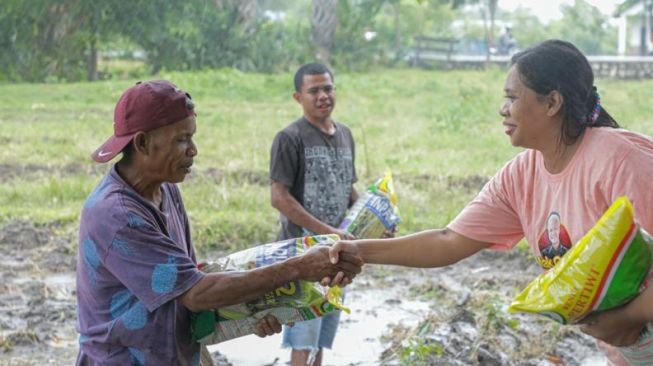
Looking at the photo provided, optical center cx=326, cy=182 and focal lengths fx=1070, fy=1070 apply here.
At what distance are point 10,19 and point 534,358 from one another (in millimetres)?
13272

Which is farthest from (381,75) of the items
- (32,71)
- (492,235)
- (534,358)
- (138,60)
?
(492,235)

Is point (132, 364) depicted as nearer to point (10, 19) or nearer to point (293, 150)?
point (293, 150)

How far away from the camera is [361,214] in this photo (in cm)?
532

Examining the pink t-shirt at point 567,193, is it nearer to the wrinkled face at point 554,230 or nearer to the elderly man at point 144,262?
the wrinkled face at point 554,230

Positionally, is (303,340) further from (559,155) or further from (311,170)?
(559,155)

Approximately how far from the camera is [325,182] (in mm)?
5445

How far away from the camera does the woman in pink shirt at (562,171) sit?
312 cm

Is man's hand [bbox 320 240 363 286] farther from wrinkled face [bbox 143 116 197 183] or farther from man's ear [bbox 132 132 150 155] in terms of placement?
man's ear [bbox 132 132 150 155]

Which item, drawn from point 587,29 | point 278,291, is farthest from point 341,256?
point 587,29

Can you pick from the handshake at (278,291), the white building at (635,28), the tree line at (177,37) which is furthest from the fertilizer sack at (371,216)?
the white building at (635,28)

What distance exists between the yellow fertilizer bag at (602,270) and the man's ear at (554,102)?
22.3 inches

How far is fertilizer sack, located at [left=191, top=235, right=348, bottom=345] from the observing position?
11.3 ft

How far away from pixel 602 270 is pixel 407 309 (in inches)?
173

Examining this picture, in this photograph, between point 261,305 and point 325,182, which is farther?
point 325,182
